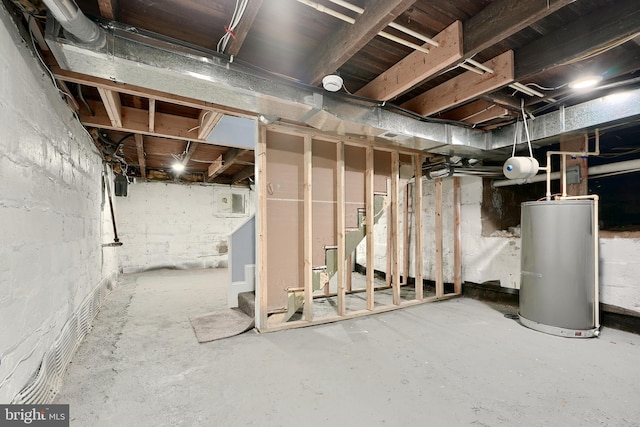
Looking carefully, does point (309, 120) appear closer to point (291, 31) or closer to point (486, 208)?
point (291, 31)

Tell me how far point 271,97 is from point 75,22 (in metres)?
1.08

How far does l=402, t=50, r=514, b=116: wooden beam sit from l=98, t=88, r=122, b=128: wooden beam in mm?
2693

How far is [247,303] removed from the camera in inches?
119

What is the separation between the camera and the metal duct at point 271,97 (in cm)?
154

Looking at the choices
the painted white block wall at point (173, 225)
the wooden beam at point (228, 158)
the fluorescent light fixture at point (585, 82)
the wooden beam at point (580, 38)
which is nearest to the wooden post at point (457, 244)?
the fluorescent light fixture at point (585, 82)

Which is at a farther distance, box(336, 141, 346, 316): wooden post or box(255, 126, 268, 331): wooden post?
box(336, 141, 346, 316): wooden post

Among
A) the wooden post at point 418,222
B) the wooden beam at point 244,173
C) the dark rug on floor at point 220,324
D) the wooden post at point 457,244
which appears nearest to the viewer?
the dark rug on floor at point 220,324

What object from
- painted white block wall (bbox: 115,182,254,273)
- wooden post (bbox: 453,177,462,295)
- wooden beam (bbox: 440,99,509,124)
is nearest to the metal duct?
wooden beam (bbox: 440,99,509,124)

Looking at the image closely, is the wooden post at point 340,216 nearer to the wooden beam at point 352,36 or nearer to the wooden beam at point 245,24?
the wooden beam at point 352,36

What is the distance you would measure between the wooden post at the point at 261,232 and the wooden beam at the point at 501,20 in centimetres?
178

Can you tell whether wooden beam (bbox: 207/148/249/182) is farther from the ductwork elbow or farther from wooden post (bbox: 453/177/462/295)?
wooden post (bbox: 453/177/462/295)

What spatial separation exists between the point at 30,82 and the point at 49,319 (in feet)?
4.40

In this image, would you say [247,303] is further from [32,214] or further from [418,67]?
[418,67]

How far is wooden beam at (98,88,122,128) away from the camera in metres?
2.21
